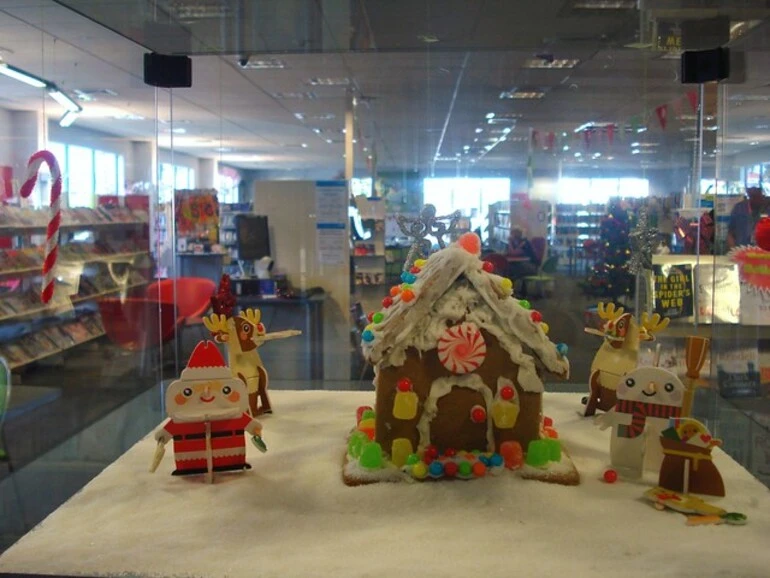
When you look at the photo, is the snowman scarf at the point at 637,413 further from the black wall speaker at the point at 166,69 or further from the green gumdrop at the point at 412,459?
the black wall speaker at the point at 166,69

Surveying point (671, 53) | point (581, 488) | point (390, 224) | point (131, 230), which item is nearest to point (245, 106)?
point (131, 230)

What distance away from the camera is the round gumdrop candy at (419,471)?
7.95ft

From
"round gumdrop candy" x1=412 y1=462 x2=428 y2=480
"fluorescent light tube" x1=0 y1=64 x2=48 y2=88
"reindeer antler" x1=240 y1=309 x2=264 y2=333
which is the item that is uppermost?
"fluorescent light tube" x1=0 y1=64 x2=48 y2=88

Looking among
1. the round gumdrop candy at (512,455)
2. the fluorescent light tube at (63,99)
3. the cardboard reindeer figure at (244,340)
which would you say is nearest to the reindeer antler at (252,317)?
the cardboard reindeer figure at (244,340)

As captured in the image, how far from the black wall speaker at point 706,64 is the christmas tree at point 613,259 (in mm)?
2049

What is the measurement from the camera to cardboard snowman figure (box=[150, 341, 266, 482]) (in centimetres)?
248

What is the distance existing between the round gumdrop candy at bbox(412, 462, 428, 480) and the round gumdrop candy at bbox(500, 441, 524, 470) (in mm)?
290

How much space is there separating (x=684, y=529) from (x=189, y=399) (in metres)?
1.61

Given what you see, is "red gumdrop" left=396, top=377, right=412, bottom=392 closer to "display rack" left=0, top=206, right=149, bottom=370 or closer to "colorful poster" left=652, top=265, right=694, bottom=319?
"colorful poster" left=652, top=265, right=694, bottom=319

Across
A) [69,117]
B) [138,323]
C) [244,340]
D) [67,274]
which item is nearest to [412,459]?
[244,340]

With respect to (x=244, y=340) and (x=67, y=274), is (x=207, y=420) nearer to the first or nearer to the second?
(x=244, y=340)

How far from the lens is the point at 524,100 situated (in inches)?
231

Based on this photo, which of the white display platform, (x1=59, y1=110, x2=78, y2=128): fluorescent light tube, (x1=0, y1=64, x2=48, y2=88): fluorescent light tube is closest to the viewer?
the white display platform

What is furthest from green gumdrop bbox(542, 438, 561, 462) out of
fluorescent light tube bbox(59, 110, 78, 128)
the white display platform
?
fluorescent light tube bbox(59, 110, 78, 128)
